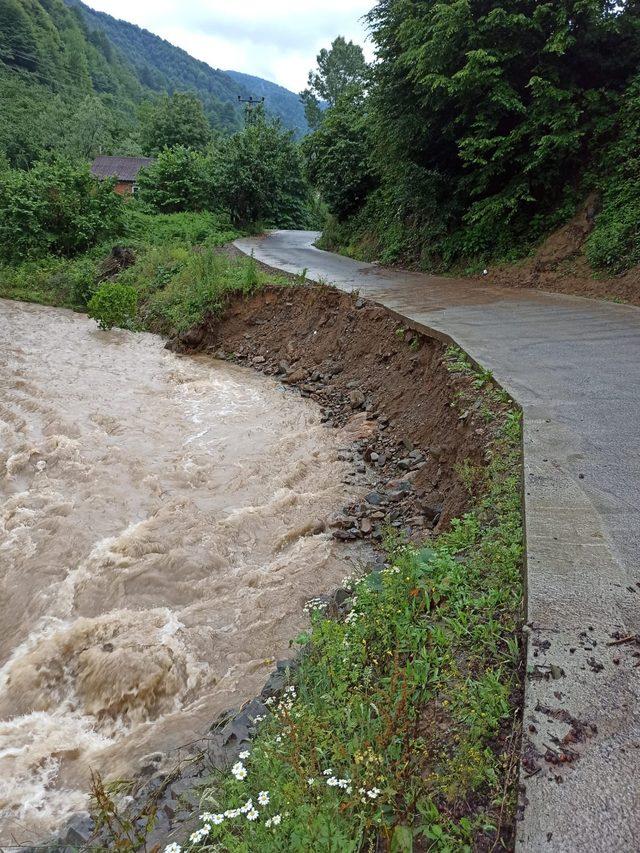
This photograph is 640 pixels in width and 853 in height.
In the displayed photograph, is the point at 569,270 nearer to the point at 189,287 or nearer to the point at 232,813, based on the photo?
the point at 189,287

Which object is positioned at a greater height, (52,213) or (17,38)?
(17,38)

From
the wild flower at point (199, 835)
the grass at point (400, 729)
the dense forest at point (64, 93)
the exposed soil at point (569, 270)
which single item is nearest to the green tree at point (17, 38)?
the dense forest at point (64, 93)

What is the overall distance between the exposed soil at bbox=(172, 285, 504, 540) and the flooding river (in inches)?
21.6

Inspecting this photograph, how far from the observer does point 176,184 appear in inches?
1099

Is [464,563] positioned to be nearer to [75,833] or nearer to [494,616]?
[494,616]

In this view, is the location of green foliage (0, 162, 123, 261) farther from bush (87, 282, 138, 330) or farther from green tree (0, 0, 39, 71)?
green tree (0, 0, 39, 71)

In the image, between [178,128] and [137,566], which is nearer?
[137,566]

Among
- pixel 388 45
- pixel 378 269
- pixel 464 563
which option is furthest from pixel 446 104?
pixel 464 563

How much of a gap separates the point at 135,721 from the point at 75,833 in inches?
39.6

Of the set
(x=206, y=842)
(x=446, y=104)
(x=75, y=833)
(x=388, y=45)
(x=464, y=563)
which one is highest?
(x=388, y=45)

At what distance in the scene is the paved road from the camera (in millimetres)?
1691

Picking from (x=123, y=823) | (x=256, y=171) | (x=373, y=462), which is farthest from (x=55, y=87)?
(x=123, y=823)

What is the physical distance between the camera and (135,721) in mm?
3469

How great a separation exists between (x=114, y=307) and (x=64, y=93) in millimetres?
82421
